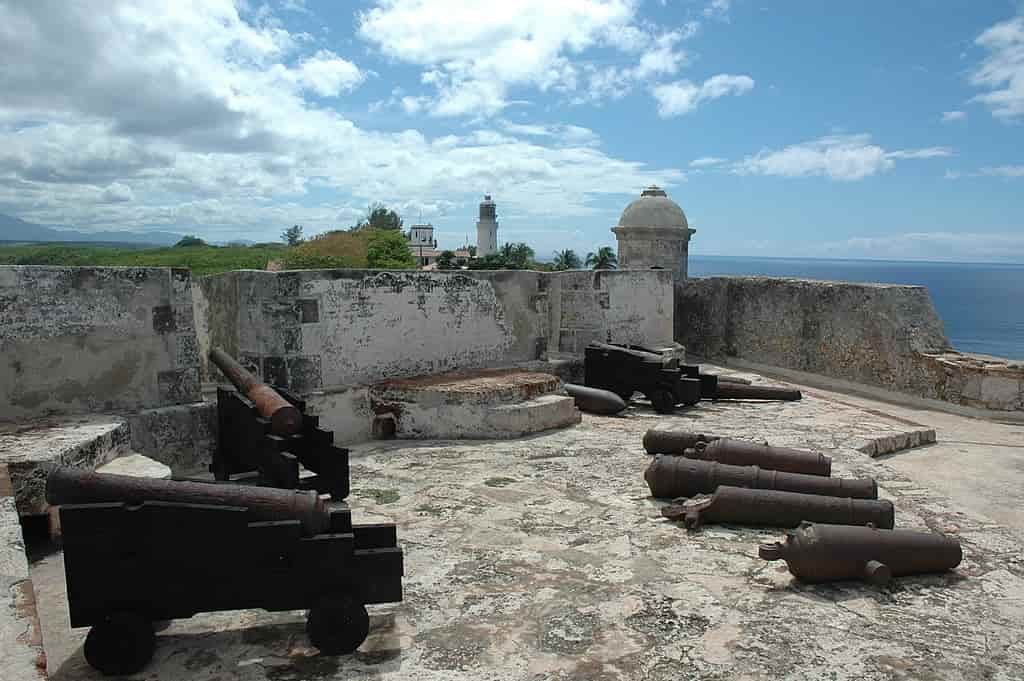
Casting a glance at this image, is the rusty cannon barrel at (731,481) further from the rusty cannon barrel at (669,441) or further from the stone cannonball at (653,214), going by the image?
the stone cannonball at (653,214)

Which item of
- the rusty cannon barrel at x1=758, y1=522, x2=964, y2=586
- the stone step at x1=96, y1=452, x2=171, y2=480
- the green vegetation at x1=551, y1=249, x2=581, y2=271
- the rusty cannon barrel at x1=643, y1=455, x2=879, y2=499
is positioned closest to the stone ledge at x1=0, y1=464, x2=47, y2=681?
the stone step at x1=96, y1=452, x2=171, y2=480

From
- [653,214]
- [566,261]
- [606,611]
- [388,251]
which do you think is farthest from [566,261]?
[606,611]

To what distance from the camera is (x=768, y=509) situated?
475 centimetres

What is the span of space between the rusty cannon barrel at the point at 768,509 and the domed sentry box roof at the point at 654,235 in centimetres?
966

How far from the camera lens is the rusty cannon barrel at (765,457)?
5445 millimetres

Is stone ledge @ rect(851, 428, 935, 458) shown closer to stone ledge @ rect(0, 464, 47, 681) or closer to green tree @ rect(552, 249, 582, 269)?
stone ledge @ rect(0, 464, 47, 681)

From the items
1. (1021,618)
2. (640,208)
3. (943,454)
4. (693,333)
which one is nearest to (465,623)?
(1021,618)

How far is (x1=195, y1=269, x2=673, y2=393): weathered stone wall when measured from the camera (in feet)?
22.9

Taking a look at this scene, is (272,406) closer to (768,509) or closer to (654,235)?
(768,509)

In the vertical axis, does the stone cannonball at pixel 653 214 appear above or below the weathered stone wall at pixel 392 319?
above

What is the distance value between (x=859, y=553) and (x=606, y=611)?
1346 millimetres

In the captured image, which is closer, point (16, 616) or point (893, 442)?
point (16, 616)

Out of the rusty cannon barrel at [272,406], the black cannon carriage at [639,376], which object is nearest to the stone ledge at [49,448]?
the rusty cannon barrel at [272,406]

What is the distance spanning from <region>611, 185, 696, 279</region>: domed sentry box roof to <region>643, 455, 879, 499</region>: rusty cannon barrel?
365 inches
